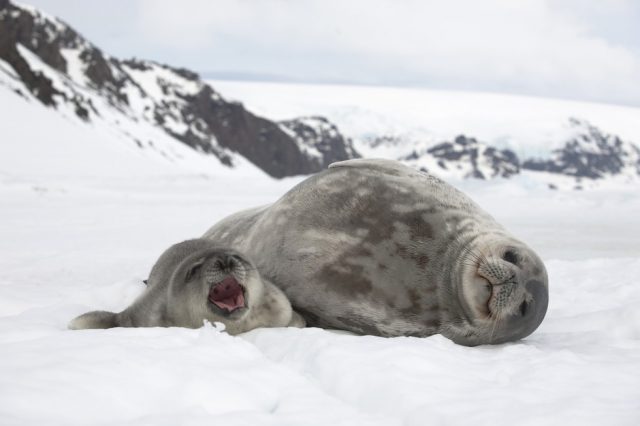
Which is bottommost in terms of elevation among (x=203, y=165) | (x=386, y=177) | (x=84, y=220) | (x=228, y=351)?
(x=203, y=165)

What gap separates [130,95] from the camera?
212 ft

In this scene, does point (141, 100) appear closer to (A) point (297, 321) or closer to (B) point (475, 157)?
(A) point (297, 321)

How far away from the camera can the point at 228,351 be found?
2.73 m

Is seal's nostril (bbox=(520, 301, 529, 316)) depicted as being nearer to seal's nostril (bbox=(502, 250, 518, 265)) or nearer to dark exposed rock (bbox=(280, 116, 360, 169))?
seal's nostril (bbox=(502, 250, 518, 265))

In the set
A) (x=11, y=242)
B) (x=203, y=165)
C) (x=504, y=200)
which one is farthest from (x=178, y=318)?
(x=203, y=165)

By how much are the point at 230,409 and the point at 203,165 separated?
173 ft

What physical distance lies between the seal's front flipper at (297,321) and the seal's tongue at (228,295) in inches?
12.8

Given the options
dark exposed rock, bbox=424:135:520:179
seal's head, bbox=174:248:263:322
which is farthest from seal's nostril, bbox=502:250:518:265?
dark exposed rock, bbox=424:135:520:179

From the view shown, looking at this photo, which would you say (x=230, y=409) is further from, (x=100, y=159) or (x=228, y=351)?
(x=100, y=159)

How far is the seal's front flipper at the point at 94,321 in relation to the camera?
145 inches

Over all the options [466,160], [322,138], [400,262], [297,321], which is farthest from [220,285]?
[466,160]

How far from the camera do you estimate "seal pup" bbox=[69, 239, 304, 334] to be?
348cm

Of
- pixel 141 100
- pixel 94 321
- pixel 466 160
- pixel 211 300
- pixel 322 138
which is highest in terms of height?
pixel 211 300

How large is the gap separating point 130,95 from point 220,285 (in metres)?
64.5
